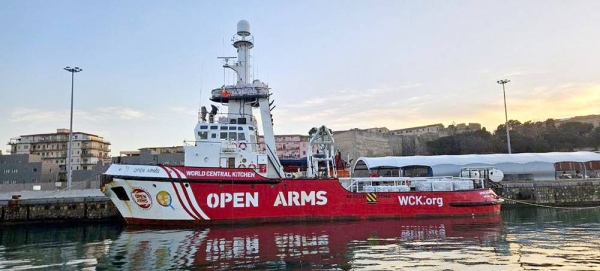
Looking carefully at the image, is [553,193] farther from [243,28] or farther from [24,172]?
[24,172]

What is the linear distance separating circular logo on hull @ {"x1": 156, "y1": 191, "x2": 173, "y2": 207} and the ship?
4 cm

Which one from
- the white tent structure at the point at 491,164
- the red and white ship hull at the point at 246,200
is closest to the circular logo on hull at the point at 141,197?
the red and white ship hull at the point at 246,200

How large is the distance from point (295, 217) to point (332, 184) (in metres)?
2.18

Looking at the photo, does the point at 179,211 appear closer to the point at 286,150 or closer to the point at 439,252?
the point at 439,252

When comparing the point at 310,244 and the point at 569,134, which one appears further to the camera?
the point at 569,134

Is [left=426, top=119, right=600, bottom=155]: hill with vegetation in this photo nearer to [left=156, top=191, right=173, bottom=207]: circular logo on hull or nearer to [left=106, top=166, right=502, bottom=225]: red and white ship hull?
[left=106, top=166, right=502, bottom=225]: red and white ship hull

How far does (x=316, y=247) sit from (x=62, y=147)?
6688 centimetres

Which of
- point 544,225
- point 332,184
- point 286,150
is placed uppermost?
point 286,150

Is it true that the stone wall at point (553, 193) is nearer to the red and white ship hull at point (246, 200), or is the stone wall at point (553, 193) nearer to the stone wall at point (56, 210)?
the red and white ship hull at point (246, 200)

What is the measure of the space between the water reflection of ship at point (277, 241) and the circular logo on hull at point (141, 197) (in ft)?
3.04

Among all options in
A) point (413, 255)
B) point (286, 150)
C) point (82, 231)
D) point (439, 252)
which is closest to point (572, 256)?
point (439, 252)

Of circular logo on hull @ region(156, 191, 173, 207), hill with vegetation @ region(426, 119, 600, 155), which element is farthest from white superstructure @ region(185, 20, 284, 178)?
hill with vegetation @ region(426, 119, 600, 155)

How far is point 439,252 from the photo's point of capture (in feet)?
31.5

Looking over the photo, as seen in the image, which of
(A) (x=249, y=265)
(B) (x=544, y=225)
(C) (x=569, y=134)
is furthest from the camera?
(C) (x=569, y=134)
